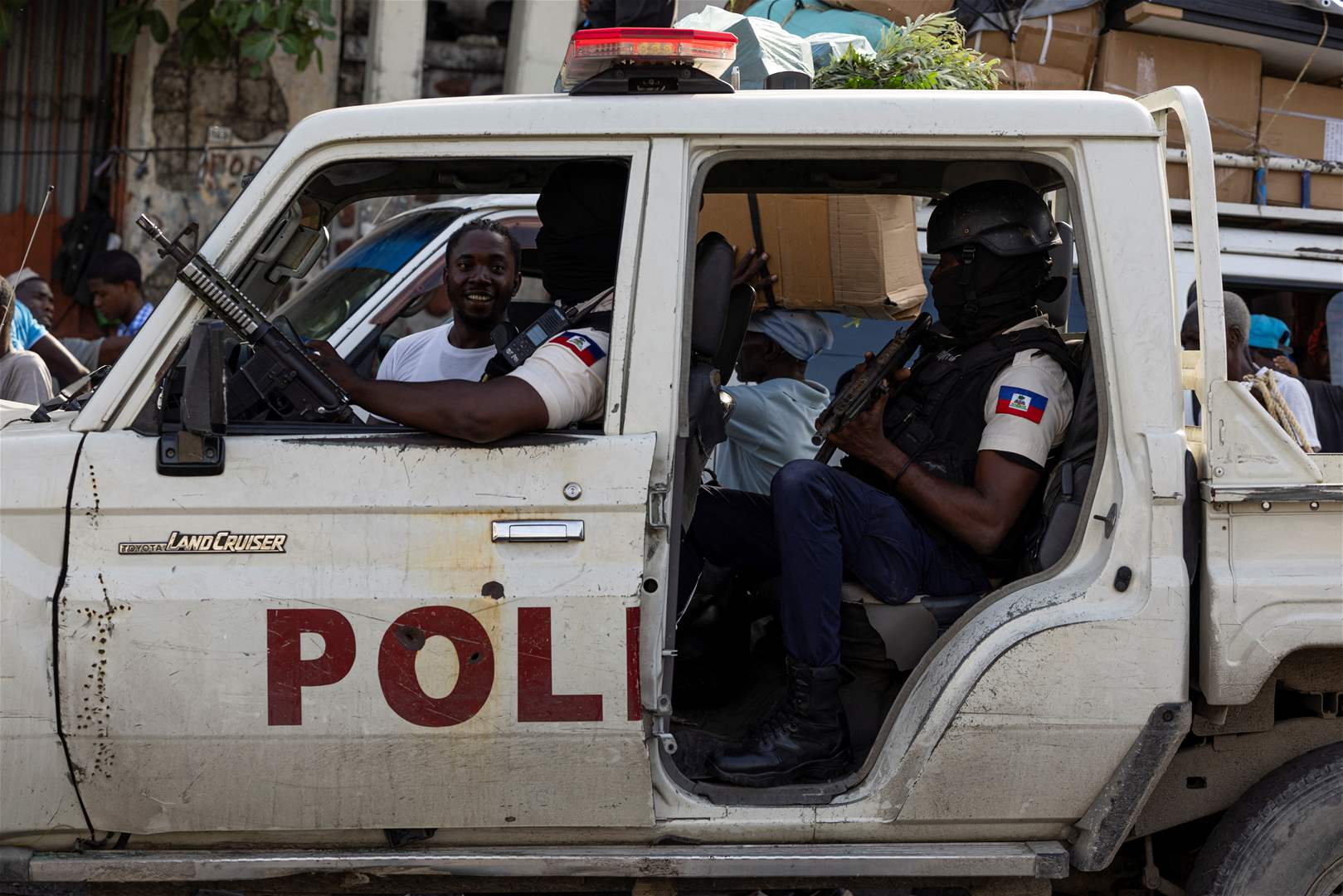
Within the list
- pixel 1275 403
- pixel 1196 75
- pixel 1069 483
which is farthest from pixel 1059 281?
pixel 1196 75

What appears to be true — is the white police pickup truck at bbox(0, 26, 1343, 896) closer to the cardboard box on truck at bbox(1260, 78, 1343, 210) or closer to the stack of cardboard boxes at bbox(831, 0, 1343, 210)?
the stack of cardboard boxes at bbox(831, 0, 1343, 210)

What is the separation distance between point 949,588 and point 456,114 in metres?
1.53

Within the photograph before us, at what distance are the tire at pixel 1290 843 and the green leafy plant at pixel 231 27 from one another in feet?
21.7

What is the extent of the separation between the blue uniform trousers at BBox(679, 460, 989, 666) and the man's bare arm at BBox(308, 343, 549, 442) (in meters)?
0.63

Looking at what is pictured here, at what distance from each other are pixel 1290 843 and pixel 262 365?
93.6 inches

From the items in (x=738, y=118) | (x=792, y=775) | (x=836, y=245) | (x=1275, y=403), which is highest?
(x=738, y=118)

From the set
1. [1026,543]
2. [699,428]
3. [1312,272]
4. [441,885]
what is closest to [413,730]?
[441,885]

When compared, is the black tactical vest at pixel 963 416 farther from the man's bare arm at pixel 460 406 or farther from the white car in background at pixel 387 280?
the white car in background at pixel 387 280

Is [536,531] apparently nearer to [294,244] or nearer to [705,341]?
[705,341]

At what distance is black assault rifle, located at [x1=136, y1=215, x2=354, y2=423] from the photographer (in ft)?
8.23

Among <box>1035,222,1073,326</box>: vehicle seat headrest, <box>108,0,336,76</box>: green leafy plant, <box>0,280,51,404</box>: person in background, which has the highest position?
<box>108,0,336,76</box>: green leafy plant

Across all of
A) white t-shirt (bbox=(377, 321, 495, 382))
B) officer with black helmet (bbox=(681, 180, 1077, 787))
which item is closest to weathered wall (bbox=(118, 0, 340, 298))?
white t-shirt (bbox=(377, 321, 495, 382))

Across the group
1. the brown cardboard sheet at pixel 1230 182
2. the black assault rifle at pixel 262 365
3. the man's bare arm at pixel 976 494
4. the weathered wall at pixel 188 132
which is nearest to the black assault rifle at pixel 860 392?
the man's bare arm at pixel 976 494

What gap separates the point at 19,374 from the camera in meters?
4.52
